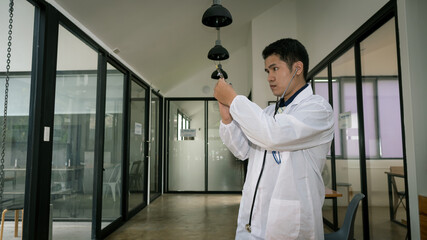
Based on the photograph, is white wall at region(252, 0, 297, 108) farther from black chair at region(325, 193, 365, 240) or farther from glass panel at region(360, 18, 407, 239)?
black chair at region(325, 193, 365, 240)

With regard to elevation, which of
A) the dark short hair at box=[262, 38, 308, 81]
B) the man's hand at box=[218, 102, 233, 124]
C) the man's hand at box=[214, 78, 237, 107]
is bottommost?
the man's hand at box=[218, 102, 233, 124]

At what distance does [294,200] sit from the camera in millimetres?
841

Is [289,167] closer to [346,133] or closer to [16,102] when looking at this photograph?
[16,102]

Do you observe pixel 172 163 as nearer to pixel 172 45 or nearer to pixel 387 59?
pixel 172 45

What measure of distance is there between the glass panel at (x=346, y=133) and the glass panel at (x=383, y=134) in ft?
0.93

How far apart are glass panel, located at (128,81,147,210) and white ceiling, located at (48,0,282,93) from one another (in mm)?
457

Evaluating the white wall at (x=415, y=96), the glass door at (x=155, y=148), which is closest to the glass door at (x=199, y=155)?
the glass door at (x=155, y=148)

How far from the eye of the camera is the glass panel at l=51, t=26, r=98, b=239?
2.91 meters

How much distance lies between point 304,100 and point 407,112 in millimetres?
1677

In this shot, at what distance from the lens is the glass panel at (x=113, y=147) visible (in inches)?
159

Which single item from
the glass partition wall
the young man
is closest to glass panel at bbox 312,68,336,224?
the glass partition wall

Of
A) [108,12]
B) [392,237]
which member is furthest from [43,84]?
[392,237]

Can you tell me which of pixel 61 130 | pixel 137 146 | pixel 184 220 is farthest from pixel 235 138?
pixel 137 146

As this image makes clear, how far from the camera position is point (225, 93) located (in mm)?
903
